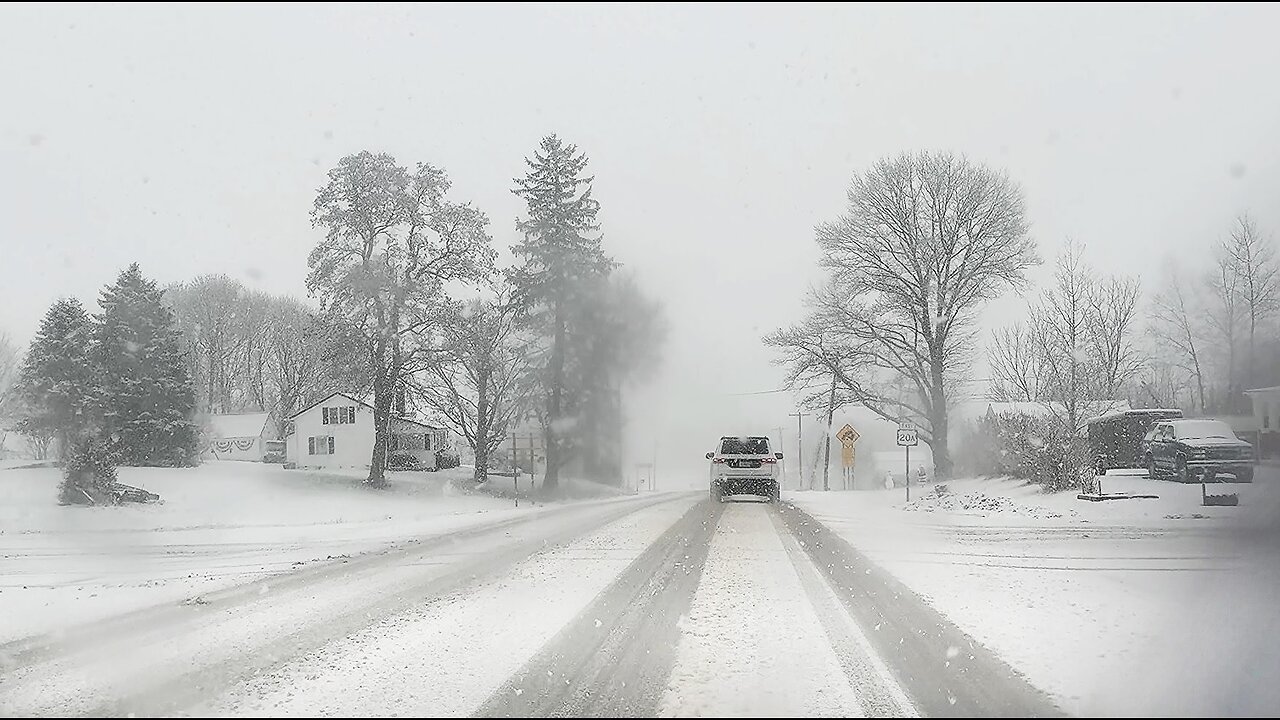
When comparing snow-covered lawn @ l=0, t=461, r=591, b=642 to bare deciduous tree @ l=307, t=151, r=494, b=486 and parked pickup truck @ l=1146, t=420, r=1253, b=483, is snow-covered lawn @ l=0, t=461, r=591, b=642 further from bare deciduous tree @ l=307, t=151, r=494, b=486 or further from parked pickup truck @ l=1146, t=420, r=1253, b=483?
parked pickup truck @ l=1146, t=420, r=1253, b=483

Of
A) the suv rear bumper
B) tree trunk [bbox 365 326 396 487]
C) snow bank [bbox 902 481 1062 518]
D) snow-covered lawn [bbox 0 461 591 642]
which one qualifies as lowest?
snow-covered lawn [bbox 0 461 591 642]

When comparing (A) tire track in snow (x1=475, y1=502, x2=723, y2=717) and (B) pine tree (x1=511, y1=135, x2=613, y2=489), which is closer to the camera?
(A) tire track in snow (x1=475, y1=502, x2=723, y2=717)

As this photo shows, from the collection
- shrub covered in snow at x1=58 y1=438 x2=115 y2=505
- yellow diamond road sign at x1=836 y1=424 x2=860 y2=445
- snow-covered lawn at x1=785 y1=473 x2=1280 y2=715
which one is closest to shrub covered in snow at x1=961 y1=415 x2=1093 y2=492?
snow-covered lawn at x1=785 y1=473 x2=1280 y2=715

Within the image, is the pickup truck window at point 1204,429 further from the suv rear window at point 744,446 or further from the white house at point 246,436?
the white house at point 246,436

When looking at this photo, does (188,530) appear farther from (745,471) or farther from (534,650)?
(534,650)

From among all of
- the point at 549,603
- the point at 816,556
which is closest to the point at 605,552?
the point at 816,556

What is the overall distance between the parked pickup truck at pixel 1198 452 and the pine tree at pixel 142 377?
2925 centimetres

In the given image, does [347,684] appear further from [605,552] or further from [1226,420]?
[1226,420]

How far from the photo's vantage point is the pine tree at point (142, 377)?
33.1 metres

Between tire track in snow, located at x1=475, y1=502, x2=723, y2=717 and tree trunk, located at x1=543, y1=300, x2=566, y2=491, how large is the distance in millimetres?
27012

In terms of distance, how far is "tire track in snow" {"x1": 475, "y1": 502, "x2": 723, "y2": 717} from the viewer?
18.4ft

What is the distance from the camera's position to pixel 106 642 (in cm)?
784

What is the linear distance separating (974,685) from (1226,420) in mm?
7641

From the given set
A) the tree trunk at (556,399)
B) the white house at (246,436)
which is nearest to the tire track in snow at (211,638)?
the tree trunk at (556,399)
